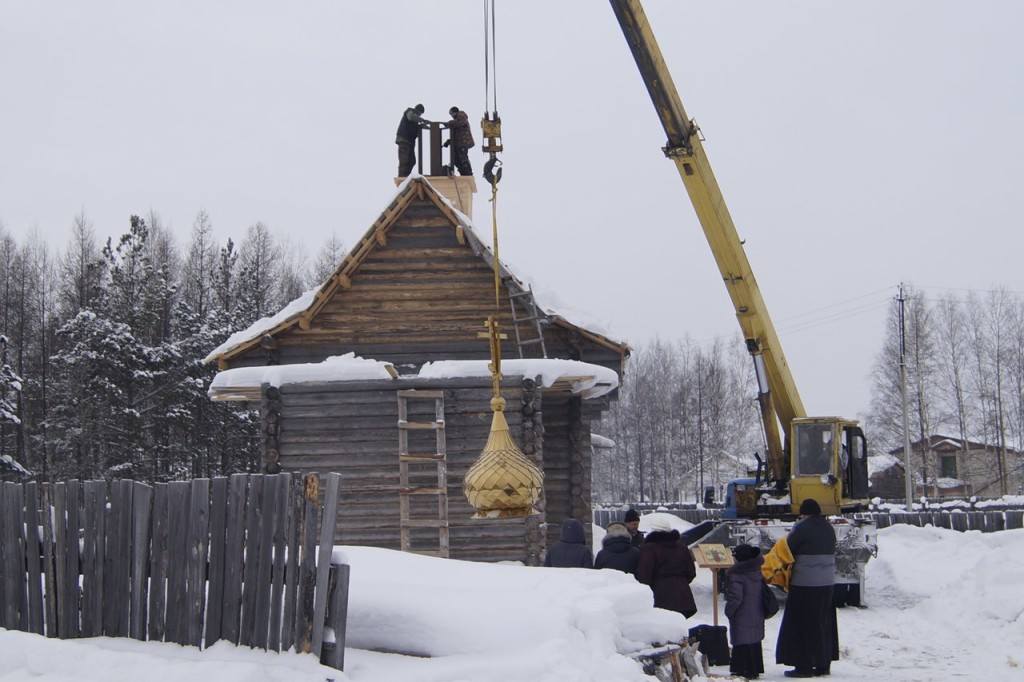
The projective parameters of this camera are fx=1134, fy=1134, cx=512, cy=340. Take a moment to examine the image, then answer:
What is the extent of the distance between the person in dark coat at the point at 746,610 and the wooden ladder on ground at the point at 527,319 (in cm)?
663

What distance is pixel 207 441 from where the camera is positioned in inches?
1829

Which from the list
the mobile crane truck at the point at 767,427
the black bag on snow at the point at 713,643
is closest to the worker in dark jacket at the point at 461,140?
the mobile crane truck at the point at 767,427

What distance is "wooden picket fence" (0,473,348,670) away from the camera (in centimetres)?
676

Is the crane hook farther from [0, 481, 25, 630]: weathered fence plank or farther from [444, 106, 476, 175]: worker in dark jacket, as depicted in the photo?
[444, 106, 476, 175]: worker in dark jacket

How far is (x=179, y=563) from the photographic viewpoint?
7105mm

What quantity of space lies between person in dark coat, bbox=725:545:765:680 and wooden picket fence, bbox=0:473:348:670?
188 inches

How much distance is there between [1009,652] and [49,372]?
4424 centimetres

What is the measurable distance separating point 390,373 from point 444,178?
6113 millimetres

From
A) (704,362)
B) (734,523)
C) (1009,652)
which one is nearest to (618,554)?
(1009,652)

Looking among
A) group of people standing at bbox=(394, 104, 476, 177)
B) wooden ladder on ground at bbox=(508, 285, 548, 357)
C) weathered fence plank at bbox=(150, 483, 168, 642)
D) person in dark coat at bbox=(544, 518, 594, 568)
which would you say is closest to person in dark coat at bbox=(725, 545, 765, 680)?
person in dark coat at bbox=(544, 518, 594, 568)

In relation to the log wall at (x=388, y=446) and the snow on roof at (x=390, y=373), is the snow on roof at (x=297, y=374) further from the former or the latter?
the log wall at (x=388, y=446)

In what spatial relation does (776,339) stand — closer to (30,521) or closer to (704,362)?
(30,521)

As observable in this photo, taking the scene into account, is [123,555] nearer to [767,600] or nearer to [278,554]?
[278,554]

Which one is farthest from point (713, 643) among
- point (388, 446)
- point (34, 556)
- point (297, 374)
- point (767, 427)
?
point (767, 427)
